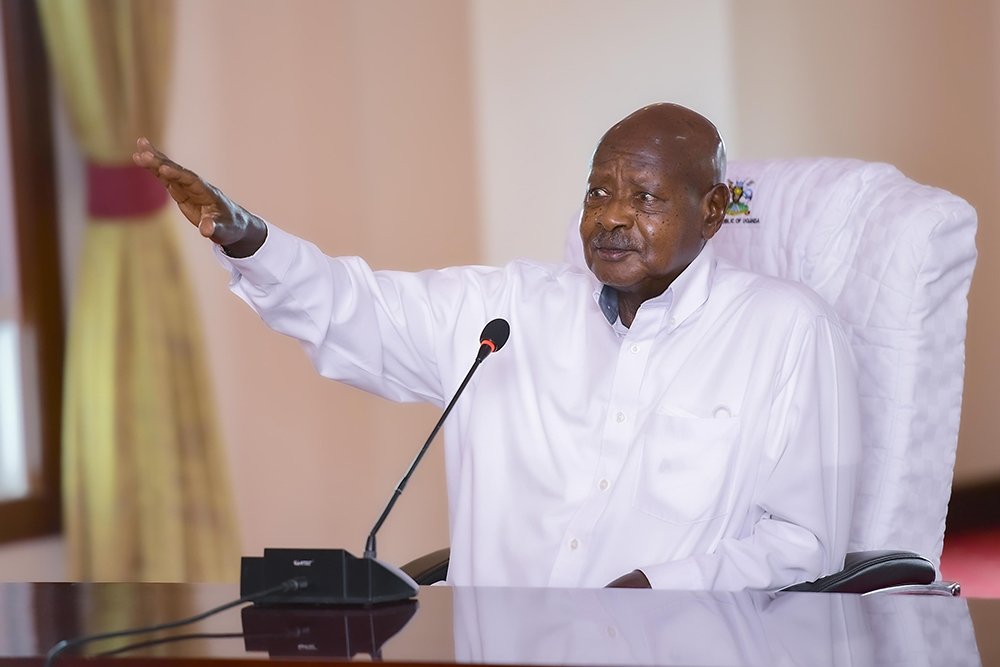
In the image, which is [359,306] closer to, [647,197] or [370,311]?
[370,311]

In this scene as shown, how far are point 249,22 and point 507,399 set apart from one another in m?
2.04

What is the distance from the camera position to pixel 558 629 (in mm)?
994

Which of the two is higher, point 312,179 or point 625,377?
point 312,179

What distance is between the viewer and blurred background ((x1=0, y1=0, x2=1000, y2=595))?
2912mm

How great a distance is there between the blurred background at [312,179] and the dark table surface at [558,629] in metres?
1.85

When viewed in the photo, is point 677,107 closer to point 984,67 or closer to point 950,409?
point 950,409

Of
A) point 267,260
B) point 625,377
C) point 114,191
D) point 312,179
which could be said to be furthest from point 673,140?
point 312,179

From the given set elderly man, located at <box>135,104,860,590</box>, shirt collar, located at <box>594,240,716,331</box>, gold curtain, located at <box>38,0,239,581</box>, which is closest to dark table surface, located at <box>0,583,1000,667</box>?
elderly man, located at <box>135,104,860,590</box>

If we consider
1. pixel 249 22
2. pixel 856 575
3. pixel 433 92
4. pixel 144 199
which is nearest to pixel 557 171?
pixel 433 92

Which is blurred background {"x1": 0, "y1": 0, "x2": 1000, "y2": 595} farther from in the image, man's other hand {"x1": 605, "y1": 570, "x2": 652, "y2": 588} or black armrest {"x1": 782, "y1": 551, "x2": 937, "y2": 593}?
black armrest {"x1": 782, "y1": 551, "x2": 937, "y2": 593}

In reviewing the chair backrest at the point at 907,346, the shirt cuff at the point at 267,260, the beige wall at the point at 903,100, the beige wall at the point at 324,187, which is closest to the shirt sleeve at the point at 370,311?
the shirt cuff at the point at 267,260

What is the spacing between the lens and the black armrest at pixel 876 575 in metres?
1.48

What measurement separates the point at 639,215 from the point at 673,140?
14 centimetres

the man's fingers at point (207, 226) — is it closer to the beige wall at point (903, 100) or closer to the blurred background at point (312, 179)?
the blurred background at point (312, 179)
